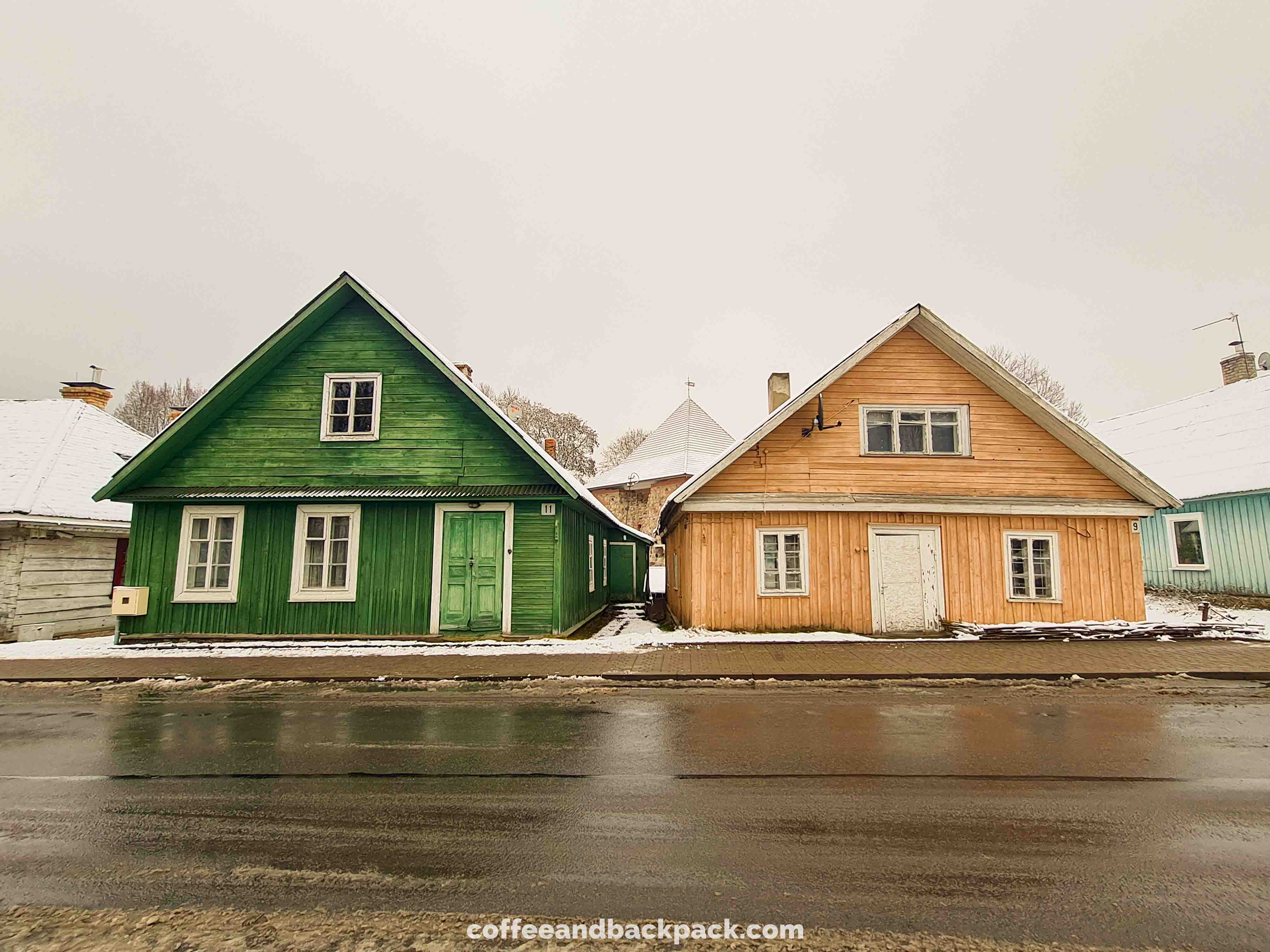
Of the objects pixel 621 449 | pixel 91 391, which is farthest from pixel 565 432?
pixel 91 391

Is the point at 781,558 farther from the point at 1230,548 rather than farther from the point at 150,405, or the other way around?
the point at 150,405

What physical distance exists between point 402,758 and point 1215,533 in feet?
75.7

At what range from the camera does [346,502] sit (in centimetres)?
1376

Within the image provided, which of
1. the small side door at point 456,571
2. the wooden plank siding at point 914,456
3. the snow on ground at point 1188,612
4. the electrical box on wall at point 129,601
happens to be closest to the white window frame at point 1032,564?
the wooden plank siding at point 914,456

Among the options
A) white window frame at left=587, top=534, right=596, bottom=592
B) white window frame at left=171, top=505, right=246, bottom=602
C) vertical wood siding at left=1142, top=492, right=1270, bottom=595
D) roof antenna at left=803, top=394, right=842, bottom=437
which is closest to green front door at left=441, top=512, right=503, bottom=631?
white window frame at left=171, top=505, right=246, bottom=602

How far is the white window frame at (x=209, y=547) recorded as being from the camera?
45.2 feet

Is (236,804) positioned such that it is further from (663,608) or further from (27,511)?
(663,608)

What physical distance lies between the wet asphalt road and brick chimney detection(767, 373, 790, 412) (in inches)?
516

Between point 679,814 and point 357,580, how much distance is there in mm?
10834

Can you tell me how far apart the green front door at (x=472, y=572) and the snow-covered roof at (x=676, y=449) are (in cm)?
2657

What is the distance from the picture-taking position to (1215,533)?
1914cm

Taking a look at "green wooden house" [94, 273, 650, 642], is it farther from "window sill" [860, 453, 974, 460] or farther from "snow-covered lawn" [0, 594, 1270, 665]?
"window sill" [860, 453, 974, 460]

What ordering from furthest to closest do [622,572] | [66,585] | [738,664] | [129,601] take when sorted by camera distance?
[622,572] < [66,585] < [129,601] < [738,664]

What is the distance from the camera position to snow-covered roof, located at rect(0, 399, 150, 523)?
15516mm
